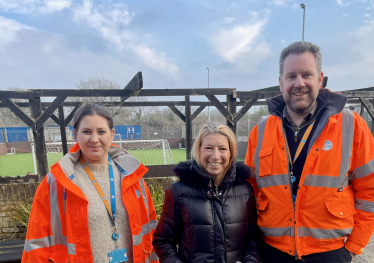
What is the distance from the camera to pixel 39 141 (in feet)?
14.4

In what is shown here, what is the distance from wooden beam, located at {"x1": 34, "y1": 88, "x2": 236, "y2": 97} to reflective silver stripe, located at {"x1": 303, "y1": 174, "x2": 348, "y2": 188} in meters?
3.65

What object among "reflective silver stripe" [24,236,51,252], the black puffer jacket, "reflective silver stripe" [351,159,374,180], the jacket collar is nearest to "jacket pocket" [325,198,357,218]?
"reflective silver stripe" [351,159,374,180]

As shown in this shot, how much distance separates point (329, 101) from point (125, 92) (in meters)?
4.07

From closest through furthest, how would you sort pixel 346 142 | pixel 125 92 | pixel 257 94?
pixel 346 142 → pixel 125 92 → pixel 257 94

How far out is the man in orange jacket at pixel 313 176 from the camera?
1.46 metres

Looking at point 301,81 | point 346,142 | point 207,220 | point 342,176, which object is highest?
point 301,81

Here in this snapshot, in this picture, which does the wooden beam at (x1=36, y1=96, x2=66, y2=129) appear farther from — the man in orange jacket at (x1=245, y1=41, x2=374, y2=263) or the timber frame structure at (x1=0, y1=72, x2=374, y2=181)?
the man in orange jacket at (x1=245, y1=41, x2=374, y2=263)

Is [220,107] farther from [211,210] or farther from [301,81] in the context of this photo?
[211,210]

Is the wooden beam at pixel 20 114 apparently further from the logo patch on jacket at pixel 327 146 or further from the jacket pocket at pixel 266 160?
the logo patch on jacket at pixel 327 146

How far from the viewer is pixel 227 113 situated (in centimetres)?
499

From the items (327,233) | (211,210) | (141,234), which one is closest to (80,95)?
(141,234)

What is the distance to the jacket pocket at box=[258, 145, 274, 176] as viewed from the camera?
1.62m

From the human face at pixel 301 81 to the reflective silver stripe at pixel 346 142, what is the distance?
254mm

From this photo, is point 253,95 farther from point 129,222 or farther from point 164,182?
point 129,222
